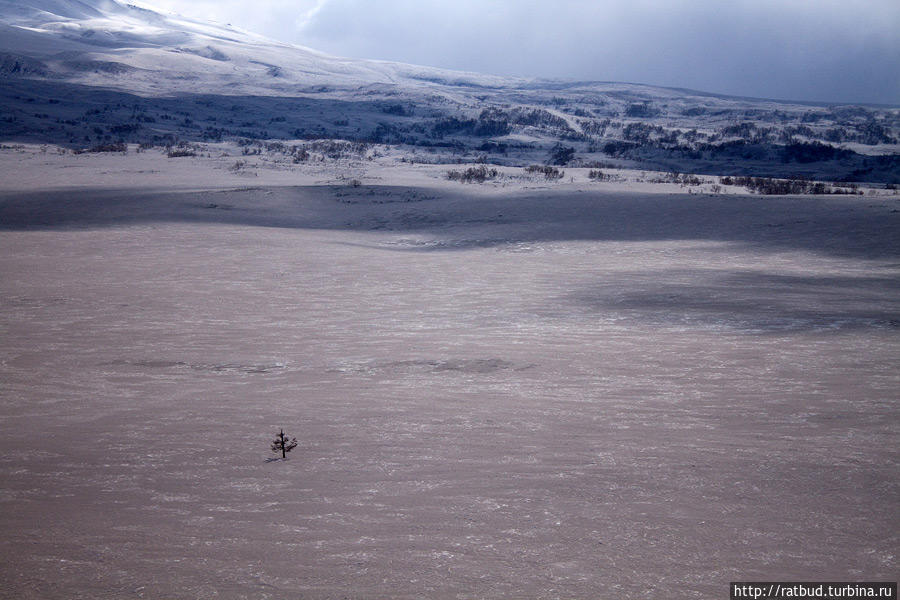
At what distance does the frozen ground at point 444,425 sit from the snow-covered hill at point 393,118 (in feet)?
75.0

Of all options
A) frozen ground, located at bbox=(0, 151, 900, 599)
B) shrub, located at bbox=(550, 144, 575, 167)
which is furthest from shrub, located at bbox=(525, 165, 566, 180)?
frozen ground, located at bbox=(0, 151, 900, 599)

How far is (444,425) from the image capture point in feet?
14.5

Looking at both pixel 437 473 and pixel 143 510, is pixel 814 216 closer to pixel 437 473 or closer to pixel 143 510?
pixel 437 473

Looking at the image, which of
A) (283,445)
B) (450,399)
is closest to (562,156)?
(450,399)

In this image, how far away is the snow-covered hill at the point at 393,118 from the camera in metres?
32.3

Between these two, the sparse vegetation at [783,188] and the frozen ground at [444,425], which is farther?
the sparse vegetation at [783,188]

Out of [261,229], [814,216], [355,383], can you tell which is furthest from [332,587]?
[814,216]

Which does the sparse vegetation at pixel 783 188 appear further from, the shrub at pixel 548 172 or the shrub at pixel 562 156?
the shrub at pixel 562 156

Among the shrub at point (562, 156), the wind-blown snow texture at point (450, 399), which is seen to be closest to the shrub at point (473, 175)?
the wind-blown snow texture at point (450, 399)

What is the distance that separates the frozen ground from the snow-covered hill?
2285 centimetres

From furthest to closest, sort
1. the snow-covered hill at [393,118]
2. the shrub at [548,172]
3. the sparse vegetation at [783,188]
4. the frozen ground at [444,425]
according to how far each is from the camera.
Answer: the snow-covered hill at [393,118] < the shrub at [548,172] < the sparse vegetation at [783,188] < the frozen ground at [444,425]

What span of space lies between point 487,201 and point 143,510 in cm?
1577

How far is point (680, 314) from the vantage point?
25.1 feet

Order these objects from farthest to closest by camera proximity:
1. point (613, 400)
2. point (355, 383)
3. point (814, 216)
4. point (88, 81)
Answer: point (88, 81), point (814, 216), point (355, 383), point (613, 400)
